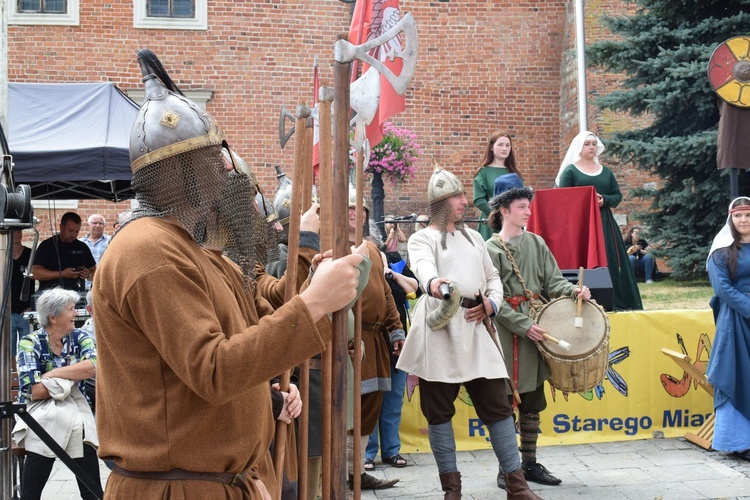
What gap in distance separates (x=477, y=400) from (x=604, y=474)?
5.03ft

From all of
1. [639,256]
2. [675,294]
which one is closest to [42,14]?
[639,256]

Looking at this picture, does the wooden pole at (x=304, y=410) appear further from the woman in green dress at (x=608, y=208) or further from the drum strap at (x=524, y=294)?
the woman in green dress at (x=608, y=208)

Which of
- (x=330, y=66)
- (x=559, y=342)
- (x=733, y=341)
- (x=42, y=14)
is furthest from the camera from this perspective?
(x=330, y=66)

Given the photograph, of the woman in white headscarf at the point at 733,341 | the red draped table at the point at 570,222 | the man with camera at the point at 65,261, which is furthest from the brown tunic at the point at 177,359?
the man with camera at the point at 65,261

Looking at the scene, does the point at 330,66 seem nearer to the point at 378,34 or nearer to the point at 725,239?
the point at 725,239

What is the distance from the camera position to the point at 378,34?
4441 millimetres

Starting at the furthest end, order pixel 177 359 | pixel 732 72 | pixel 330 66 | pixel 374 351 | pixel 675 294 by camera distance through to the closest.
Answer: pixel 330 66 < pixel 675 294 < pixel 732 72 < pixel 374 351 < pixel 177 359

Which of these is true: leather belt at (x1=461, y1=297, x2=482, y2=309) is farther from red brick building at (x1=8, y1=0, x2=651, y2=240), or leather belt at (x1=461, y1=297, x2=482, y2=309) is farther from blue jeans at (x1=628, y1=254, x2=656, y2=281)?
red brick building at (x1=8, y1=0, x2=651, y2=240)

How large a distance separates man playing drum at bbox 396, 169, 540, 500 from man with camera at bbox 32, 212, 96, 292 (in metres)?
4.36

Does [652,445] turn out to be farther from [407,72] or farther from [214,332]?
[214,332]

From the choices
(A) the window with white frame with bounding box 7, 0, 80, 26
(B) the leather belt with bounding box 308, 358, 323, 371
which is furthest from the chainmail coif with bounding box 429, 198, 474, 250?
(A) the window with white frame with bounding box 7, 0, 80, 26

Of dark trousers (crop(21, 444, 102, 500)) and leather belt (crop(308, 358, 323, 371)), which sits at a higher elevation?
leather belt (crop(308, 358, 323, 371))

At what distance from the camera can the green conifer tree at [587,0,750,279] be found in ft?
42.8

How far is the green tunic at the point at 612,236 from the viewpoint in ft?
27.6
